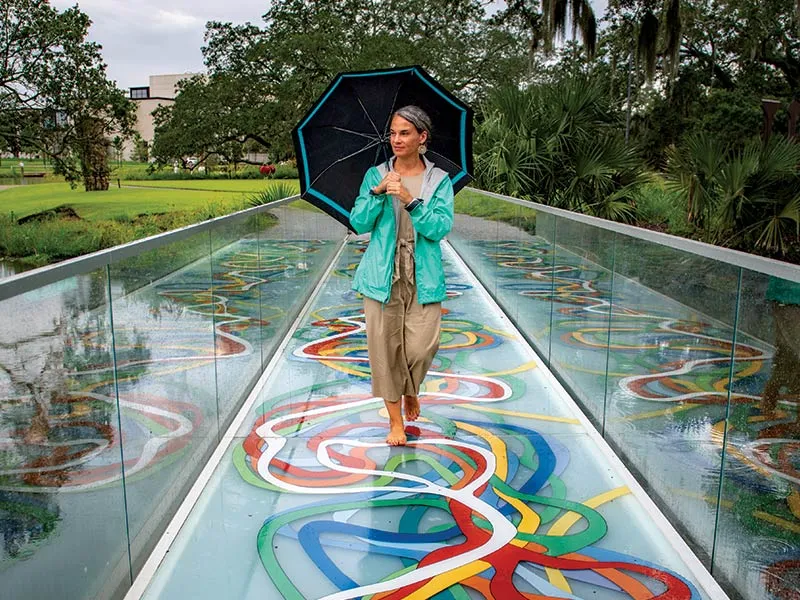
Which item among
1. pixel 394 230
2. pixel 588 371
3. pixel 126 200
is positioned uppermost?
pixel 394 230

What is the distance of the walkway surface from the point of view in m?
2.76

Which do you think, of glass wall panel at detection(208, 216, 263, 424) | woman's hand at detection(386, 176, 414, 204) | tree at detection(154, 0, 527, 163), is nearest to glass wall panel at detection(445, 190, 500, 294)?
glass wall panel at detection(208, 216, 263, 424)

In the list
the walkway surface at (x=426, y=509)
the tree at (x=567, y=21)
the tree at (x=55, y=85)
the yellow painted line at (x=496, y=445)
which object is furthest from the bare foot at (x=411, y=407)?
the tree at (x=55, y=85)

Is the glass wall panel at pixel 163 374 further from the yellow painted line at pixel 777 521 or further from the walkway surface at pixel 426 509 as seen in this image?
the yellow painted line at pixel 777 521

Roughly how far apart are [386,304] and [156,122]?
135 feet

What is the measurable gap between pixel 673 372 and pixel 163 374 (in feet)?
6.75

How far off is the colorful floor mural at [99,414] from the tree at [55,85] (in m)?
30.4

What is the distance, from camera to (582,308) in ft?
16.2

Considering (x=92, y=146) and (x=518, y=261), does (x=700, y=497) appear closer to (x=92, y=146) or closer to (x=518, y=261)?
(x=518, y=261)

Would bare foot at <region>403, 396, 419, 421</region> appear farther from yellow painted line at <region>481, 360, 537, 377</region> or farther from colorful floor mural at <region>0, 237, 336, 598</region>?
yellow painted line at <region>481, 360, 537, 377</region>

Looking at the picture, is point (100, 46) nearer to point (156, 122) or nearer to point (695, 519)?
point (156, 122)

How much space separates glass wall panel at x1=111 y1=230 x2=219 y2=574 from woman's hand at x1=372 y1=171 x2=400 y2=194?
2.95ft

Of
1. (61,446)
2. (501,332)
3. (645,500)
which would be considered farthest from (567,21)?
(61,446)

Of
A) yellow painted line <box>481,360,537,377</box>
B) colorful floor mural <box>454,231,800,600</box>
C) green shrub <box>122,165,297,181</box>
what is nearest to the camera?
colorful floor mural <box>454,231,800,600</box>
